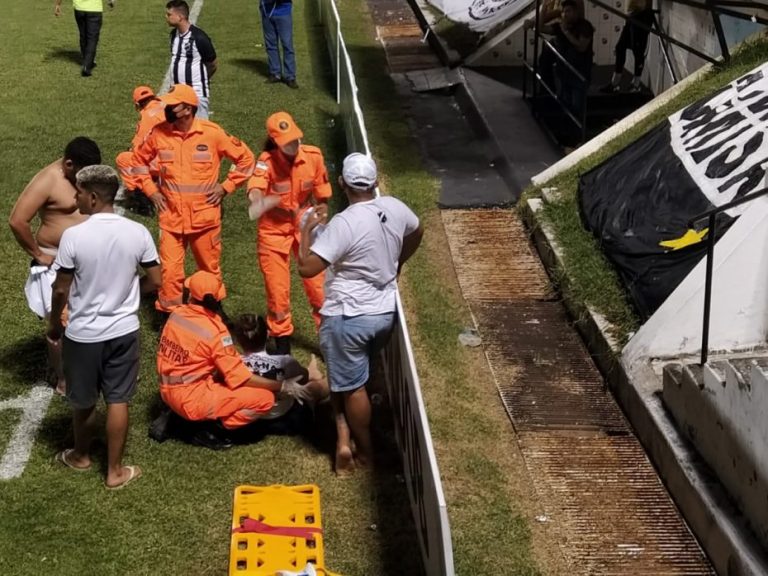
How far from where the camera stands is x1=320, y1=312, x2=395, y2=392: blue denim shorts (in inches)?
243

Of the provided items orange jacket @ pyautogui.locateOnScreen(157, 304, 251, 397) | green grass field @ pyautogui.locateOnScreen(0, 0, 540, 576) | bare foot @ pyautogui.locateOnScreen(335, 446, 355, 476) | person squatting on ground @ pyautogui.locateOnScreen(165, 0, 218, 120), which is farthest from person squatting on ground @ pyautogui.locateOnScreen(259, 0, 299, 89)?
bare foot @ pyautogui.locateOnScreen(335, 446, 355, 476)

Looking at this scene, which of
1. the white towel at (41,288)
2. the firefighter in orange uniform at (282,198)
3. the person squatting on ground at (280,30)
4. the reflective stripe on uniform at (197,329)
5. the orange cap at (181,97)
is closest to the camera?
the reflective stripe on uniform at (197,329)

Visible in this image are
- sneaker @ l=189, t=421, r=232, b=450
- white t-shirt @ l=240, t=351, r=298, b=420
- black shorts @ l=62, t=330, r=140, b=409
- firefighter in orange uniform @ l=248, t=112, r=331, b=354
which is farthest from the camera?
firefighter in orange uniform @ l=248, t=112, r=331, b=354

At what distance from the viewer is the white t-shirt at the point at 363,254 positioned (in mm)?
5941

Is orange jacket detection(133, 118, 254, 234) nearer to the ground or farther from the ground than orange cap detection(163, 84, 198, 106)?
nearer to the ground

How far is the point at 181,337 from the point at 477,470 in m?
1.95

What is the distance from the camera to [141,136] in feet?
29.0

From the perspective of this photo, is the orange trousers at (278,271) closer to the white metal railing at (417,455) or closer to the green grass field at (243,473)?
the green grass field at (243,473)

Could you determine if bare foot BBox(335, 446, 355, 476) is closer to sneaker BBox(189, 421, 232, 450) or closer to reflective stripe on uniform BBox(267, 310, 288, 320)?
sneaker BBox(189, 421, 232, 450)

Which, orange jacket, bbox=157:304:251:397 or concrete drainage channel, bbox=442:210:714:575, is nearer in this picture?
concrete drainage channel, bbox=442:210:714:575

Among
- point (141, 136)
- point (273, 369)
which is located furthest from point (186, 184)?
point (273, 369)

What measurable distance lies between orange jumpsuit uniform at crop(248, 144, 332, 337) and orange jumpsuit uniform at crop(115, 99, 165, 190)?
39.0 inches

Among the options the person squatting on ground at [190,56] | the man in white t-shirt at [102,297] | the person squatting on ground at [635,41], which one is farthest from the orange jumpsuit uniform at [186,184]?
the person squatting on ground at [635,41]

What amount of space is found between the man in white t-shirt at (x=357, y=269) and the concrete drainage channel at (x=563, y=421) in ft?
4.34
